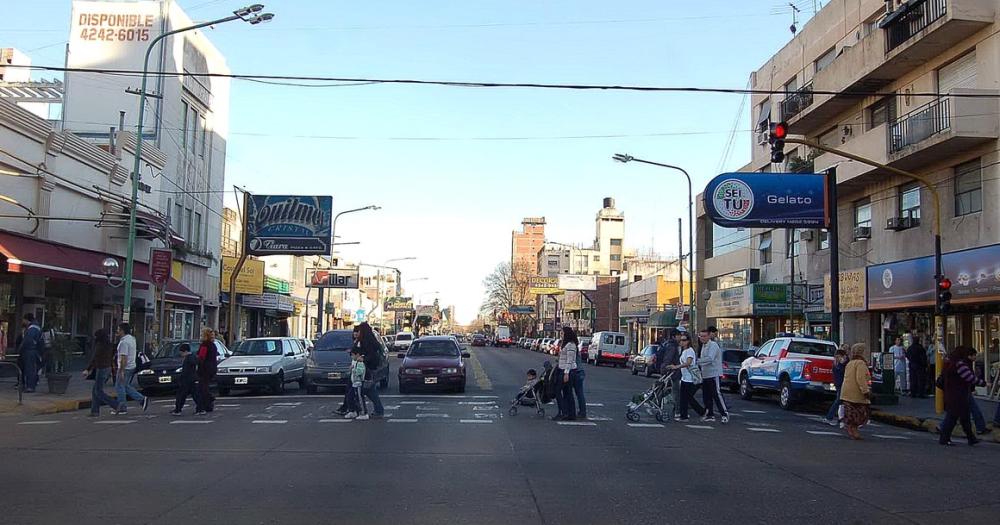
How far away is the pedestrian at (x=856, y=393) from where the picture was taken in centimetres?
1415

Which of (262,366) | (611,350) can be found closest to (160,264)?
(262,366)

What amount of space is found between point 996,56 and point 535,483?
20.2 m

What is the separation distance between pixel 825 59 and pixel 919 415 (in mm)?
18746

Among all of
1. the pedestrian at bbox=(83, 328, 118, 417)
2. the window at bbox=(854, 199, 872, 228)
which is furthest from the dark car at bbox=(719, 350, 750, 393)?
the pedestrian at bbox=(83, 328, 118, 417)

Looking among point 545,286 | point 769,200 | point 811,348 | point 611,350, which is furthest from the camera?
point 545,286

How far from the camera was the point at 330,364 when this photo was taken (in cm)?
2142

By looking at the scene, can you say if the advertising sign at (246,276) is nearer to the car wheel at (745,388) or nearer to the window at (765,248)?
the window at (765,248)

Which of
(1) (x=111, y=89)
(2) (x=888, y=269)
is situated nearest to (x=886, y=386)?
(2) (x=888, y=269)

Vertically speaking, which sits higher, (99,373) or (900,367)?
(900,367)

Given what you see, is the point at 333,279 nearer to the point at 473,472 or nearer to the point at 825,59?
the point at 825,59

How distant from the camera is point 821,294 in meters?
32.7

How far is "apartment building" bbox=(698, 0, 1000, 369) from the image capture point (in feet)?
→ 73.6

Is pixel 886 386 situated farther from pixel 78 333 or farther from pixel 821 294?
pixel 78 333

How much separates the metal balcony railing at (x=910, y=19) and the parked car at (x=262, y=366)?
20.3 m
